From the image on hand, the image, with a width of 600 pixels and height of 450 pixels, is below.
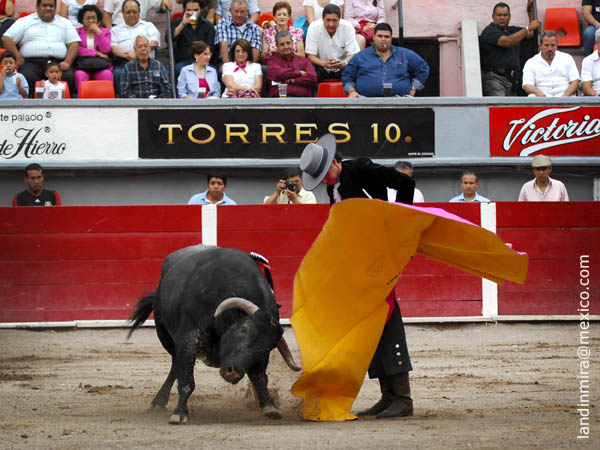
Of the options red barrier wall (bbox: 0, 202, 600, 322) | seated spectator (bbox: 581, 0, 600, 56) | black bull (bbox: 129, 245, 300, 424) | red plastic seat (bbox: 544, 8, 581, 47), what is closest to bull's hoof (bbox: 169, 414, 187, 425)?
black bull (bbox: 129, 245, 300, 424)

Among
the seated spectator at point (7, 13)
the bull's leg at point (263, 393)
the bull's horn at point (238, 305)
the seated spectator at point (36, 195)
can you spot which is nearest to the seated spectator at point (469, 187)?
the seated spectator at point (36, 195)

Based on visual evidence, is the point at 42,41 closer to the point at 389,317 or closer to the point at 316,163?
the point at 316,163

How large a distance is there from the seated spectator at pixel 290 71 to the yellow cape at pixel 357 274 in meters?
4.98

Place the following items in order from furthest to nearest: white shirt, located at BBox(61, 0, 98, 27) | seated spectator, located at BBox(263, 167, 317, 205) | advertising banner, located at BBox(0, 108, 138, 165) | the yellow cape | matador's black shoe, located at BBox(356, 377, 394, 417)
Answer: white shirt, located at BBox(61, 0, 98, 27)
advertising banner, located at BBox(0, 108, 138, 165)
seated spectator, located at BBox(263, 167, 317, 205)
matador's black shoe, located at BBox(356, 377, 394, 417)
the yellow cape

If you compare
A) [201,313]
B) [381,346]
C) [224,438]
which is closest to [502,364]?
[381,346]

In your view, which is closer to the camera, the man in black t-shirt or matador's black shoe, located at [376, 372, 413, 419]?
matador's black shoe, located at [376, 372, 413, 419]

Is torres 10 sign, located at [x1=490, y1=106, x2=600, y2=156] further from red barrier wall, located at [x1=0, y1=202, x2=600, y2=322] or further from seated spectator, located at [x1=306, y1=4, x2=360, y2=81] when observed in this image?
seated spectator, located at [x1=306, y1=4, x2=360, y2=81]

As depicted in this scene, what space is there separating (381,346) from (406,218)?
2.06 feet

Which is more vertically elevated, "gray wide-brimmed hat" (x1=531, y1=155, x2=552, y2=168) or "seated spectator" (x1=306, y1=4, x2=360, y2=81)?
"seated spectator" (x1=306, y1=4, x2=360, y2=81)

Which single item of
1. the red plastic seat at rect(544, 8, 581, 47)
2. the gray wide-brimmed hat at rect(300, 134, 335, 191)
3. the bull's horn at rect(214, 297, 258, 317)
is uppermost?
the red plastic seat at rect(544, 8, 581, 47)

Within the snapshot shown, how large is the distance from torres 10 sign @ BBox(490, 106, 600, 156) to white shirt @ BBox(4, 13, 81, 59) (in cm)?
426

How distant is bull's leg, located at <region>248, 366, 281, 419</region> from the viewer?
4629 mm

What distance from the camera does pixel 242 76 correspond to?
966 centimetres

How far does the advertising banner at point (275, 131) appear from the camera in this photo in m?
9.48
